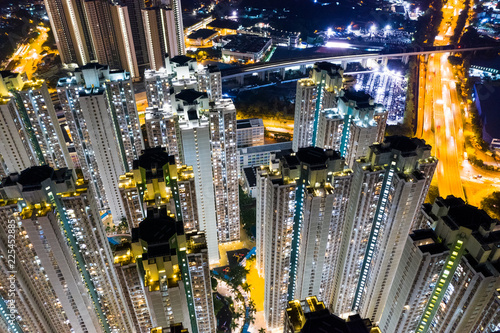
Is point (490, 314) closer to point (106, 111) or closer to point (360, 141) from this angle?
point (360, 141)

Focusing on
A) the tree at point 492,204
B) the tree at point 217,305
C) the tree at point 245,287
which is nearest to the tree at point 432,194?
the tree at point 492,204

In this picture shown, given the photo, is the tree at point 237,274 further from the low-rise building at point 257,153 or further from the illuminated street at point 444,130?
the illuminated street at point 444,130

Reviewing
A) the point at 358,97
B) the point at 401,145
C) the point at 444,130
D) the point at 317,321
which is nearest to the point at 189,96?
the point at 358,97

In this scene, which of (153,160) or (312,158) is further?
(153,160)

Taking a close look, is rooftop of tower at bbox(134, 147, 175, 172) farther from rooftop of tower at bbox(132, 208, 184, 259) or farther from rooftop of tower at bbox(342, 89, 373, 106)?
rooftop of tower at bbox(342, 89, 373, 106)

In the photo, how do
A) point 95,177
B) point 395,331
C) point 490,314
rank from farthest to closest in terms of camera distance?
point 95,177
point 395,331
point 490,314

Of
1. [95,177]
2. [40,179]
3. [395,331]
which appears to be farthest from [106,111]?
[395,331]

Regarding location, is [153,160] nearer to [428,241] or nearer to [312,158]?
[312,158]
